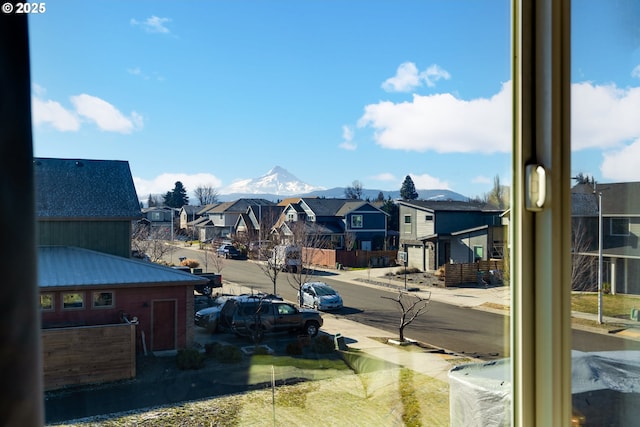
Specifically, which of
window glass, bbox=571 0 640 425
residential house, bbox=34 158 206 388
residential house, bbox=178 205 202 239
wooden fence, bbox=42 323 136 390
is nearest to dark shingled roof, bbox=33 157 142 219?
residential house, bbox=34 158 206 388

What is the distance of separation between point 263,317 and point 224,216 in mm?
251

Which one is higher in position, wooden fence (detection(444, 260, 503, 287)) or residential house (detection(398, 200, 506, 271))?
residential house (detection(398, 200, 506, 271))

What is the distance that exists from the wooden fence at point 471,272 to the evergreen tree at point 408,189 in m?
0.24

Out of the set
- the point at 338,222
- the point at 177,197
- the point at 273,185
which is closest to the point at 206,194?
the point at 177,197

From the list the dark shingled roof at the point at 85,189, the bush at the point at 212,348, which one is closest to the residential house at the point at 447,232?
the bush at the point at 212,348

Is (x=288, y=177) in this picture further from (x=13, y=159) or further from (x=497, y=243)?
(x=13, y=159)

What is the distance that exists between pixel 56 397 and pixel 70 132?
17.9 inches

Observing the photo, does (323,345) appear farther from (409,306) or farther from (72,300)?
(72,300)

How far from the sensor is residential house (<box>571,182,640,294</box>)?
1312 millimetres

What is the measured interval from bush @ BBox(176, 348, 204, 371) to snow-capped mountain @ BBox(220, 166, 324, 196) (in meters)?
0.34

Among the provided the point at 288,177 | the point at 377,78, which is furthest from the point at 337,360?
the point at 377,78

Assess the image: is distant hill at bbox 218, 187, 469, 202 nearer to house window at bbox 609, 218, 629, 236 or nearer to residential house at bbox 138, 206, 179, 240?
residential house at bbox 138, 206, 179, 240

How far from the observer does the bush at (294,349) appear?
115cm

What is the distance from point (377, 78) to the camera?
132 cm
